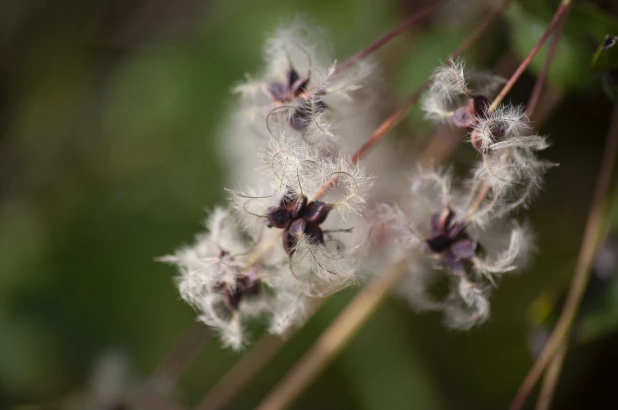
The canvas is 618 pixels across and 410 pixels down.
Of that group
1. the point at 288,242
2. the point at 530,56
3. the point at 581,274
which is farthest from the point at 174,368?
the point at 530,56

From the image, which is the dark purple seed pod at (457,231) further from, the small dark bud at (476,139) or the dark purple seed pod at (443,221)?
the small dark bud at (476,139)

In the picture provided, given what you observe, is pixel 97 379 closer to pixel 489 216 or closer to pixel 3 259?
pixel 3 259

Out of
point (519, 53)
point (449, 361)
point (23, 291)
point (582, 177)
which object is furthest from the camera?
point (23, 291)

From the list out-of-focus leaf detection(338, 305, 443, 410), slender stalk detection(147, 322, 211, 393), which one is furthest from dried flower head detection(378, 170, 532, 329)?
out-of-focus leaf detection(338, 305, 443, 410)

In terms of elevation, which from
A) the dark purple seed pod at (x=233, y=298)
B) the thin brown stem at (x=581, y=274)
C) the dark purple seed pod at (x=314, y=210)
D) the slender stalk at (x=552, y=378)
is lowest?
the slender stalk at (x=552, y=378)

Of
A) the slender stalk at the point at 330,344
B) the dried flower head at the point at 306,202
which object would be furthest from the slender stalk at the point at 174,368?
the dried flower head at the point at 306,202

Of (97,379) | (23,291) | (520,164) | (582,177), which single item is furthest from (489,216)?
(23,291)
